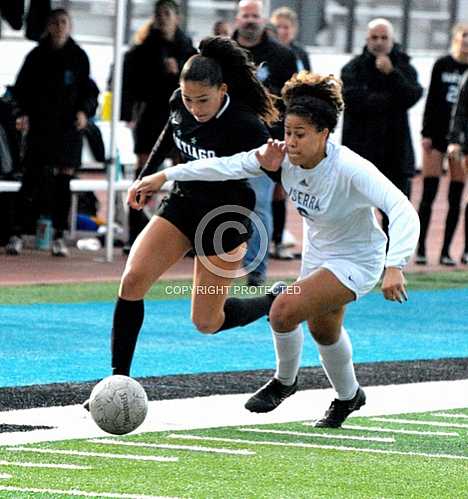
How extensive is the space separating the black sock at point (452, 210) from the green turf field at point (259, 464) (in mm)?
8298

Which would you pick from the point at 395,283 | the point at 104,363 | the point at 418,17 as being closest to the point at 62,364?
the point at 104,363

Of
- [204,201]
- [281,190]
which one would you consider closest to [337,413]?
[204,201]

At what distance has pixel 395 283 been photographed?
705cm

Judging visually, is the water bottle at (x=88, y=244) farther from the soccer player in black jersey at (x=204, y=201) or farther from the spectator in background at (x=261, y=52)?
the soccer player in black jersey at (x=204, y=201)

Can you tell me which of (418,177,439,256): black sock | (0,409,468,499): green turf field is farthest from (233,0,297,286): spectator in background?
(0,409,468,499): green turf field

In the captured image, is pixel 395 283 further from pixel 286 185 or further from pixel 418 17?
pixel 418 17

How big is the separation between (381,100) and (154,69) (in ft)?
7.38

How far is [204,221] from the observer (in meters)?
8.45

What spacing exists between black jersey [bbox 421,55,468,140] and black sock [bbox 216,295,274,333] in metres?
7.19

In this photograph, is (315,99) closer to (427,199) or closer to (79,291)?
(79,291)

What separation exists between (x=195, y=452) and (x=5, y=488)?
120 cm

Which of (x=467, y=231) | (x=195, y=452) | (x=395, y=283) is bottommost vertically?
(x=467, y=231)

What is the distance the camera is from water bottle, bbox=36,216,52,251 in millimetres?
16766

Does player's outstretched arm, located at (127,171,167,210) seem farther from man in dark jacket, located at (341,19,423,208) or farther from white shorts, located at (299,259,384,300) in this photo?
man in dark jacket, located at (341,19,423,208)
